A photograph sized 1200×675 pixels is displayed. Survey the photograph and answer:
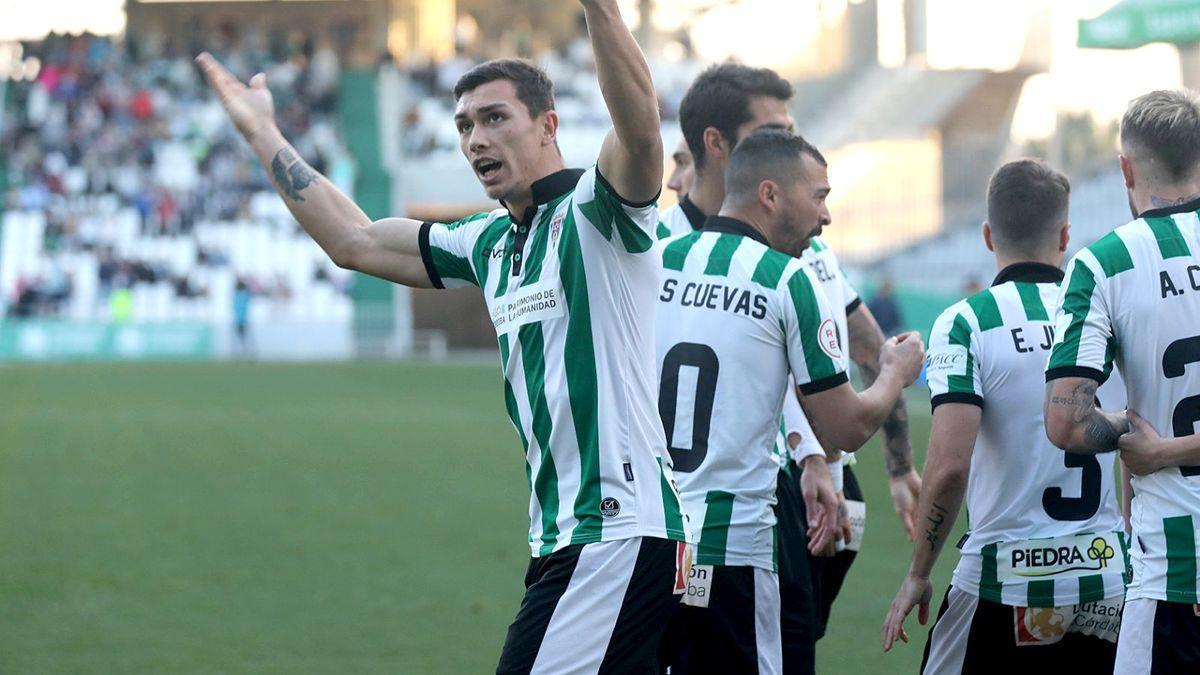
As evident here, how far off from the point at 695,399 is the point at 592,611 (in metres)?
1.02

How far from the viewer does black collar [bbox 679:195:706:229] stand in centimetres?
541

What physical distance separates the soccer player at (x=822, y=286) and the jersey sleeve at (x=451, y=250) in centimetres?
113

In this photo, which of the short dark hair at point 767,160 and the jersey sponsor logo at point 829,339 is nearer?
the jersey sponsor logo at point 829,339

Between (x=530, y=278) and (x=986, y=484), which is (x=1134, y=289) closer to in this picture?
(x=986, y=484)

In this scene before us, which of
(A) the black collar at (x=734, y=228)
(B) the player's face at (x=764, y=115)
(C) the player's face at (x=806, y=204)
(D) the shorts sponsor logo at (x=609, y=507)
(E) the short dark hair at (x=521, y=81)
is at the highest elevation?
(B) the player's face at (x=764, y=115)

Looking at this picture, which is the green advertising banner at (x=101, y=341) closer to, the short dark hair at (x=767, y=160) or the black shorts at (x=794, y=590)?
the black shorts at (x=794, y=590)

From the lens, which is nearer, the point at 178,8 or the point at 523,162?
the point at 523,162

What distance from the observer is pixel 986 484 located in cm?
460

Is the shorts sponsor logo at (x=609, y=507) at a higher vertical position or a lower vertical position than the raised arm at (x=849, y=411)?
lower

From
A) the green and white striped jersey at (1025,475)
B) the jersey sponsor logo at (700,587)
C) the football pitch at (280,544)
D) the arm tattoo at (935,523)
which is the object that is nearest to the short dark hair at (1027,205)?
the green and white striped jersey at (1025,475)

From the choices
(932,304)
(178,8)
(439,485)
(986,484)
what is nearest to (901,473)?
(986,484)

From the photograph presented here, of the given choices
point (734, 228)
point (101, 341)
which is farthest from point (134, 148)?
point (734, 228)

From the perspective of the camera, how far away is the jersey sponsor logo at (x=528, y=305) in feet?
13.1

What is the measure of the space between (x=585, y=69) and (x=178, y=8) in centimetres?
1409
